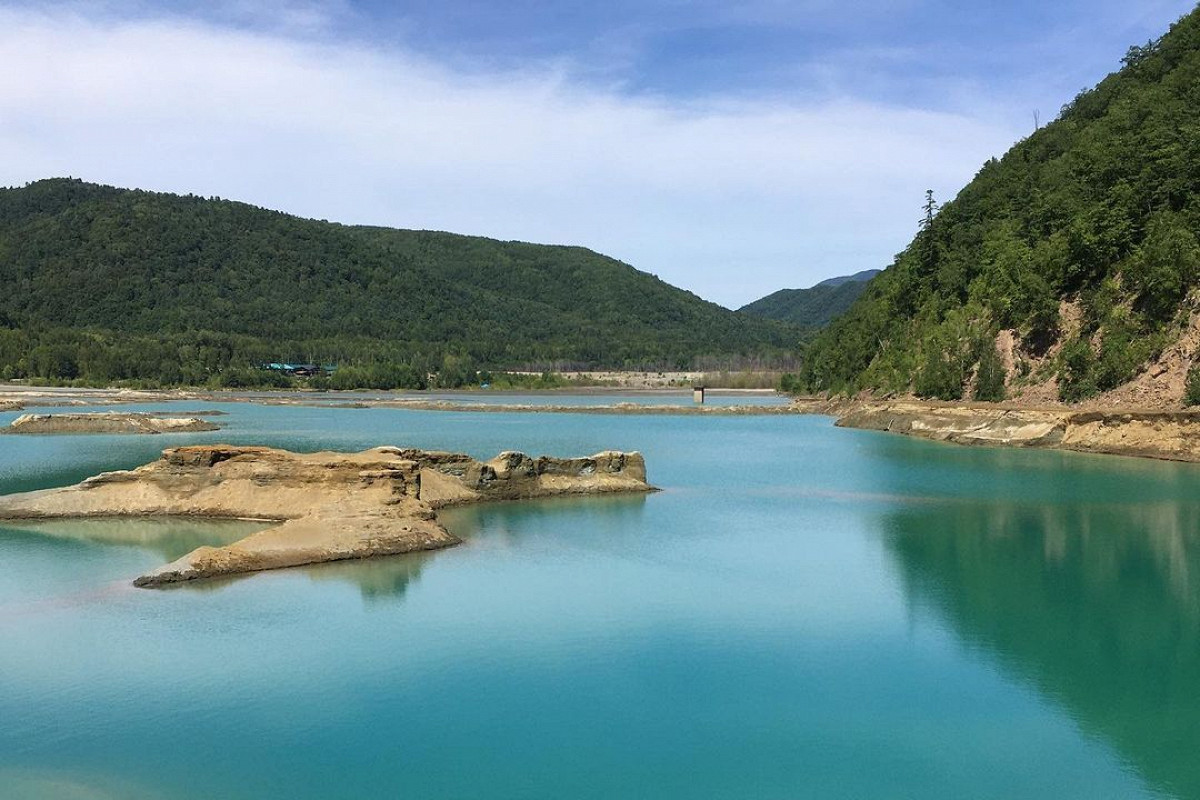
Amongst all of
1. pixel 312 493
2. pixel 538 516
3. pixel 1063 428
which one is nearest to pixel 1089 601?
pixel 538 516

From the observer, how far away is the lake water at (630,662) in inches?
427

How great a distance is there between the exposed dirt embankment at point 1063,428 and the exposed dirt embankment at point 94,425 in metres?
44.4

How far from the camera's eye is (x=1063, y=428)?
47.7 m

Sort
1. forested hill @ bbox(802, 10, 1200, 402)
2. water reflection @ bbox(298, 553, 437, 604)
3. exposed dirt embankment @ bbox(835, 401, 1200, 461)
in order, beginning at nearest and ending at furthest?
water reflection @ bbox(298, 553, 437, 604) → exposed dirt embankment @ bbox(835, 401, 1200, 461) → forested hill @ bbox(802, 10, 1200, 402)

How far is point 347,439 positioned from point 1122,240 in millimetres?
43151

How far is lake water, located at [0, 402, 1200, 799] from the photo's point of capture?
10.8 meters

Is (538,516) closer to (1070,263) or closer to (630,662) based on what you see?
(630,662)

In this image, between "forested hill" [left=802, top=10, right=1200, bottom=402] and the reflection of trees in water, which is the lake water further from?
"forested hill" [left=802, top=10, right=1200, bottom=402]

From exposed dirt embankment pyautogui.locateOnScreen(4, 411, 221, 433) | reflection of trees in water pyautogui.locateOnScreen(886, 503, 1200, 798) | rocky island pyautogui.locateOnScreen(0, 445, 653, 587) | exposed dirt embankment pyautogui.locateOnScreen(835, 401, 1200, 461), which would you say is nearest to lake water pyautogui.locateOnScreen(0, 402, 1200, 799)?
reflection of trees in water pyautogui.locateOnScreen(886, 503, 1200, 798)

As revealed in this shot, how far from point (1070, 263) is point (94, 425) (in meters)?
59.4

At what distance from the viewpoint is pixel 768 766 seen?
432 inches

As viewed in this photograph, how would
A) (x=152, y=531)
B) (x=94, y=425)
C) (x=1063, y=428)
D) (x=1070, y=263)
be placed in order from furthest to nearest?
(x=94, y=425) < (x=1070, y=263) < (x=1063, y=428) < (x=152, y=531)

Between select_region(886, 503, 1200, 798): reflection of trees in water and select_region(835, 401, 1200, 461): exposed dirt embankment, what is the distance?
1462cm

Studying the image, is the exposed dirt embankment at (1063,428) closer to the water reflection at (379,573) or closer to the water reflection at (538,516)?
the water reflection at (538,516)
